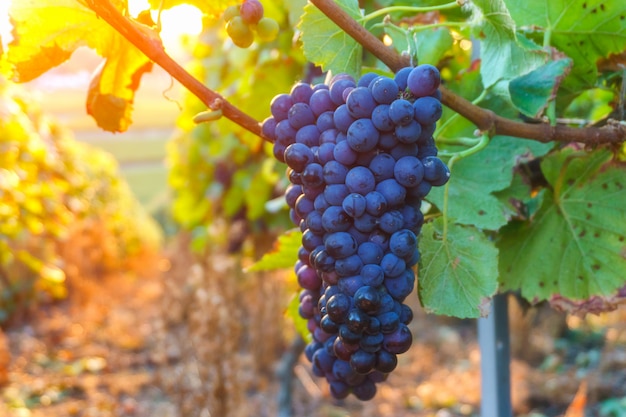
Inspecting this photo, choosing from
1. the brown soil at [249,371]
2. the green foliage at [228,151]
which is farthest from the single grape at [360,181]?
the brown soil at [249,371]

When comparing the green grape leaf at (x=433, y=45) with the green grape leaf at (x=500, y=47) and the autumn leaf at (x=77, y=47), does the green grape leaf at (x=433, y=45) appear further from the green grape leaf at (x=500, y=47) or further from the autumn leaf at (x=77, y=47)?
the autumn leaf at (x=77, y=47)

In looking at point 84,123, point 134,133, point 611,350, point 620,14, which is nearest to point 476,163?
point 620,14

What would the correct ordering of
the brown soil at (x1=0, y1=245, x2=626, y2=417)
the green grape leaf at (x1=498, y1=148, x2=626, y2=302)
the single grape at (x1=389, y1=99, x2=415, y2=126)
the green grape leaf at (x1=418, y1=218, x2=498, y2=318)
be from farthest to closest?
1. the brown soil at (x1=0, y1=245, x2=626, y2=417)
2. the green grape leaf at (x1=498, y1=148, x2=626, y2=302)
3. the green grape leaf at (x1=418, y1=218, x2=498, y2=318)
4. the single grape at (x1=389, y1=99, x2=415, y2=126)

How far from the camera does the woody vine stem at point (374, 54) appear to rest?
590 millimetres

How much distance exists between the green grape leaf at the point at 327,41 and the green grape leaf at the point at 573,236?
0.32m

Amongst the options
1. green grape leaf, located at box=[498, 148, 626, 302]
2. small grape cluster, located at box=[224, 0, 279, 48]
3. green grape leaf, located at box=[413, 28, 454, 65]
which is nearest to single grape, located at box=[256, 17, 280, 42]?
small grape cluster, located at box=[224, 0, 279, 48]

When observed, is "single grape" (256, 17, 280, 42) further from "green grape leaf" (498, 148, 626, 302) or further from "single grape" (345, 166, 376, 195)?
"green grape leaf" (498, 148, 626, 302)

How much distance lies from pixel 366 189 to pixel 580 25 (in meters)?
0.38

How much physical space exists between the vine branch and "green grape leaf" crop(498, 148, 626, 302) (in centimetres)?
42

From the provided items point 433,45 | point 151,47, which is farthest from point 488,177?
point 151,47

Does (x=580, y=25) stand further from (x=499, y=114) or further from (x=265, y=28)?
(x=265, y=28)

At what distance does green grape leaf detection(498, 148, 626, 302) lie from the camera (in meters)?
0.76

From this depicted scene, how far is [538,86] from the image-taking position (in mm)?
692

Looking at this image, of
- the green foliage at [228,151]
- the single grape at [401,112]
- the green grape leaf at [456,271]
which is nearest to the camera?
the single grape at [401,112]
